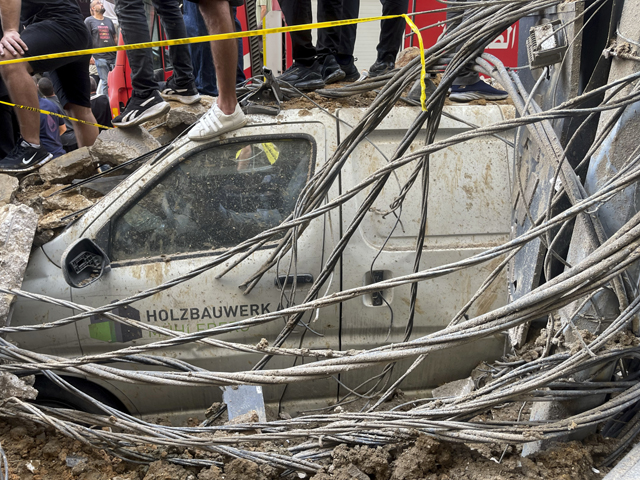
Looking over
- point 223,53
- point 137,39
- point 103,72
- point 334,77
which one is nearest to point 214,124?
point 223,53

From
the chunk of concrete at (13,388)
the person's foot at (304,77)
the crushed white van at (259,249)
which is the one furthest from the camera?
the person's foot at (304,77)

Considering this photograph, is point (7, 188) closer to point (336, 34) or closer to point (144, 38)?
point (144, 38)

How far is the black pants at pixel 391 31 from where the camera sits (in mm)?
4094

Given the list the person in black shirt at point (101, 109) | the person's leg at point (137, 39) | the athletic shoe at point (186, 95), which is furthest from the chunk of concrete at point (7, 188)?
the person in black shirt at point (101, 109)

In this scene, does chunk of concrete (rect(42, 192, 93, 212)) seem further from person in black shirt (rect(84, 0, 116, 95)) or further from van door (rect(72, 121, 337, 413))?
person in black shirt (rect(84, 0, 116, 95))

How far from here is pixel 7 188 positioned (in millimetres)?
3592

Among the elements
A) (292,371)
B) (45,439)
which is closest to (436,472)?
(292,371)

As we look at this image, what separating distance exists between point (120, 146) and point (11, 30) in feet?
3.78

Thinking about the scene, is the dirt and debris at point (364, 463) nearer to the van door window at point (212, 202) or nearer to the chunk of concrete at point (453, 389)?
the chunk of concrete at point (453, 389)

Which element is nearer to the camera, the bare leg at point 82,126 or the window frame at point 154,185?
the window frame at point 154,185

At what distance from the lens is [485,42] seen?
85.0 inches

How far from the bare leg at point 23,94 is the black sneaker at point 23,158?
7 centimetres

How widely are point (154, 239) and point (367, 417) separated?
1.54m

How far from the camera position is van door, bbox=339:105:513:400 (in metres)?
2.81
